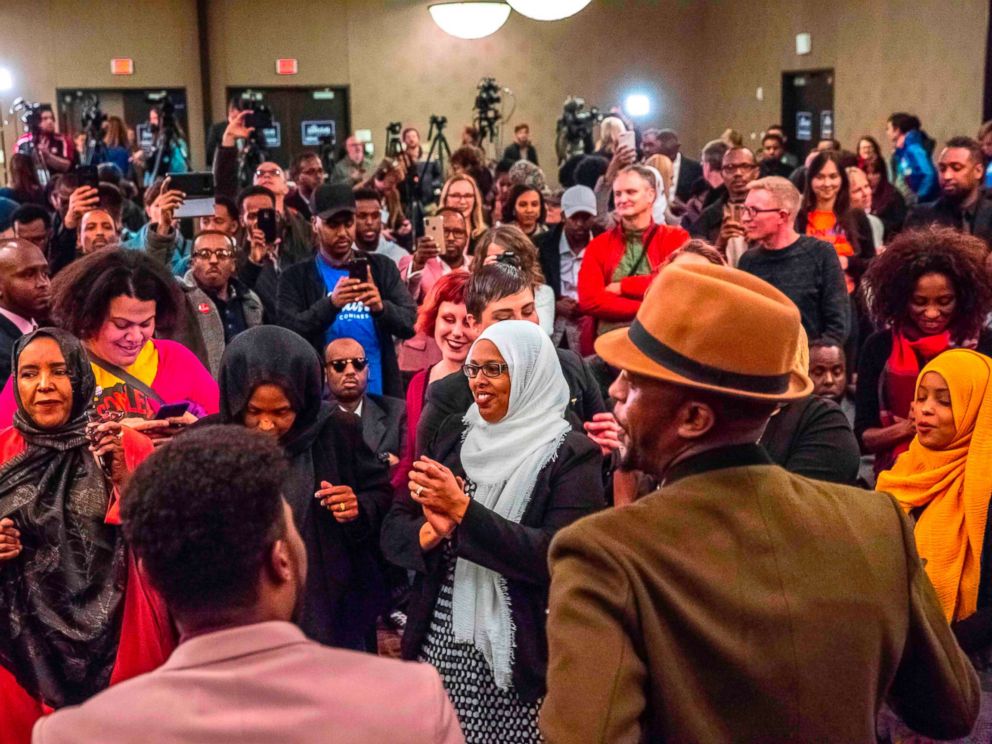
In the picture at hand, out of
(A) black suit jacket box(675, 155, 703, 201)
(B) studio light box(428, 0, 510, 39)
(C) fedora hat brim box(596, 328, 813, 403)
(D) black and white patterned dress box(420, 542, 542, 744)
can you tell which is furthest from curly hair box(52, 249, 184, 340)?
(A) black suit jacket box(675, 155, 703, 201)

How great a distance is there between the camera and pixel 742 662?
5.18ft

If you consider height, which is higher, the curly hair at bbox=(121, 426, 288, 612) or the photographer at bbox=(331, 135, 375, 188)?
the photographer at bbox=(331, 135, 375, 188)

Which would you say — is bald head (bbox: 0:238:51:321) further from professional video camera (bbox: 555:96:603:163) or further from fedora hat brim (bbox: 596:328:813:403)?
professional video camera (bbox: 555:96:603:163)

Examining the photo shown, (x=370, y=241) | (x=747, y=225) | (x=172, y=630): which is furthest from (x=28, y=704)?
(x=370, y=241)

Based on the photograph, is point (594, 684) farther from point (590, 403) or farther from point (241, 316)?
point (241, 316)

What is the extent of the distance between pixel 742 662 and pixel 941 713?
13.2 inches

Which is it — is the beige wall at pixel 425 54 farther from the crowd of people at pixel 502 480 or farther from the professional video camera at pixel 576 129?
the crowd of people at pixel 502 480

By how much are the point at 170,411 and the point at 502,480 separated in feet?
2.62

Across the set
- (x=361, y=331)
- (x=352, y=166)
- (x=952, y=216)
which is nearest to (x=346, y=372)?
(x=361, y=331)

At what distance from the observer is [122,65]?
1506cm

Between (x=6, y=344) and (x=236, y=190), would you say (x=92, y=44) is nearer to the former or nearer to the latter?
(x=236, y=190)

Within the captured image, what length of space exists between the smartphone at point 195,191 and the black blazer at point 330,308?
81cm

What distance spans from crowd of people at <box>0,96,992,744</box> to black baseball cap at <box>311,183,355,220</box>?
2cm

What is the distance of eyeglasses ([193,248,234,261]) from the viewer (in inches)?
180
